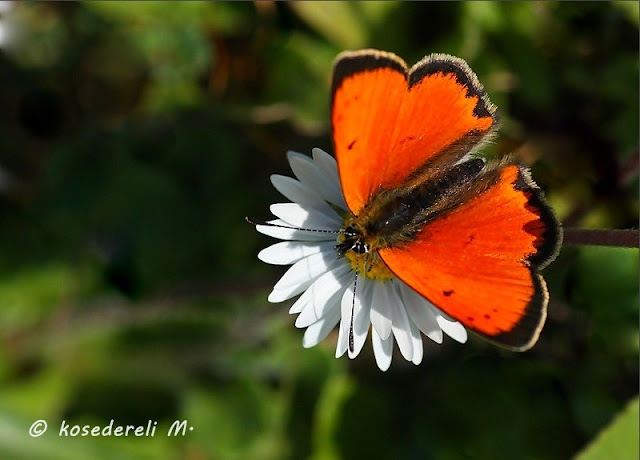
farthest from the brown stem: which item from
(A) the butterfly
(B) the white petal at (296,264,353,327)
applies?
(B) the white petal at (296,264,353,327)

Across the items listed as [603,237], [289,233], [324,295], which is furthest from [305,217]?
[603,237]

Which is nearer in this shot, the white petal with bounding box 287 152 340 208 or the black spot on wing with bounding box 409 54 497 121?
the black spot on wing with bounding box 409 54 497 121

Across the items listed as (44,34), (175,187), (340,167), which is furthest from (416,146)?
(44,34)

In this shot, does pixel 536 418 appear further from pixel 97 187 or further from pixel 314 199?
pixel 97 187

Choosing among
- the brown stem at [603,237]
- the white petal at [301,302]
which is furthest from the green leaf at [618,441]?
the white petal at [301,302]

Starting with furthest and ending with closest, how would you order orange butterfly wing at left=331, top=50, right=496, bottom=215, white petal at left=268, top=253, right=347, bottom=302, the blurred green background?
the blurred green background, white petal at left=268, top=253, right=347, bottom=302, orange butterfly wing at left=331, top=50, right=496, bottom=215

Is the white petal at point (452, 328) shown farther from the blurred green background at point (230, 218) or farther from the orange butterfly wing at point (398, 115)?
the blurred green background at point (230, 218)

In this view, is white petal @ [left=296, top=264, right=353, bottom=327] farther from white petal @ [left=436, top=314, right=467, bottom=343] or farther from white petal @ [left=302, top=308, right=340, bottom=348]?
white petal @ [left=436, top=314, right=467, bottom=343]
